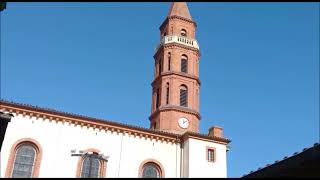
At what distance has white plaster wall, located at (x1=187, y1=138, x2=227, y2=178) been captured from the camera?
2770cm

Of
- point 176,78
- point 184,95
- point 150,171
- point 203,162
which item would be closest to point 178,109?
point 184,95

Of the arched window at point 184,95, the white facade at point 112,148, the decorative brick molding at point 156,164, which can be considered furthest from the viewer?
the arched window at point 184,95

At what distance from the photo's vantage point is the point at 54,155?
2548 cm

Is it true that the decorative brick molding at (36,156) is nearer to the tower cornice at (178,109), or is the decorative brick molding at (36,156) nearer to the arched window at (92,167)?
the arched window at (92,167)

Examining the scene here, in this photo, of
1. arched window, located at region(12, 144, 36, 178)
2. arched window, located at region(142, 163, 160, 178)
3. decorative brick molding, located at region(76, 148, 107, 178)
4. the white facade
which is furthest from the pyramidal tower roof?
arched window, located at region(12, 144, 36, 178)

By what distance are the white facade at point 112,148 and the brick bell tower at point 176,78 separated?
580 cm

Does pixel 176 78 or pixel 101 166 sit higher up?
pixel 176 78

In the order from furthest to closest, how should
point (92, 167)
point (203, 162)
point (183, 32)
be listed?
point (183, 32), point (203, 162), point (92, 167)

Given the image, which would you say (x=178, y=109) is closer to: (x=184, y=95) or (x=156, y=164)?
(x=184, y=95)

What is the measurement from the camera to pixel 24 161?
25031 millimetres

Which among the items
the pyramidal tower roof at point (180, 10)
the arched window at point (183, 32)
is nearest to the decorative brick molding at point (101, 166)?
the arched window at point (183, 32)

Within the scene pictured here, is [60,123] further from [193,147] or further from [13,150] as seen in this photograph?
[193,147]

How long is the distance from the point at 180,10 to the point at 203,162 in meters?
20.9

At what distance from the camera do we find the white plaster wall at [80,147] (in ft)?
82.4
